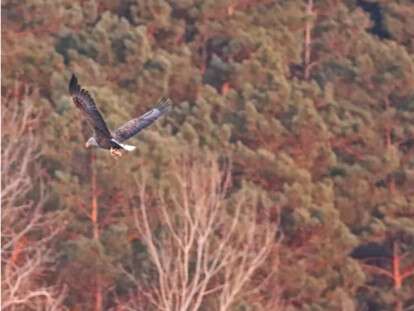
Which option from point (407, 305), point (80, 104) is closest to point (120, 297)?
point (407, 305)

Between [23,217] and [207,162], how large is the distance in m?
2.70

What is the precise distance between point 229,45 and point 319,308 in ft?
29.3

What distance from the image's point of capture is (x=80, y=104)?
866 cm

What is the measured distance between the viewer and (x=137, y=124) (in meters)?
9.01

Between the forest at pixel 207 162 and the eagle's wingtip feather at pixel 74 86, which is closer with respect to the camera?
the eagle's wingtip feather at pixel 74 86

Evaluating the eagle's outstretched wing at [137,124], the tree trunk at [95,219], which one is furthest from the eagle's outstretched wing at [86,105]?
the tree trunk at [95,219]

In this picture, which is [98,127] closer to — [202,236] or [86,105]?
[86,105]

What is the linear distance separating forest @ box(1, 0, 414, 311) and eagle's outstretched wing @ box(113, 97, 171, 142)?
38.5 ft

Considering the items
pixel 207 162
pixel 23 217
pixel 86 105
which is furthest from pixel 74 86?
pixel 207 162

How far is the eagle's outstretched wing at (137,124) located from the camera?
887 cm

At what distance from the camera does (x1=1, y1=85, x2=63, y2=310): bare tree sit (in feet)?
80.3

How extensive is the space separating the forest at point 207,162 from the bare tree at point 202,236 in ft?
0.17

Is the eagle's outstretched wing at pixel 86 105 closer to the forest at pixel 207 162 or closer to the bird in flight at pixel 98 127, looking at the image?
the bird in flight at pixel 98 127

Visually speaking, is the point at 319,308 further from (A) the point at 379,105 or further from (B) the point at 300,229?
(A) the point at 379,105
